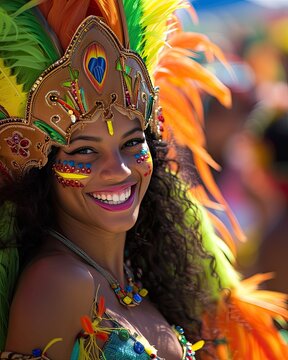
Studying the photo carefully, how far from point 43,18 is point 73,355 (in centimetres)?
89

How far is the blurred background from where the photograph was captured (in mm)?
5965

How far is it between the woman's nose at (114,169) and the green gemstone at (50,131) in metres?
0.13

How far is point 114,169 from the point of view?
2359 millimetres

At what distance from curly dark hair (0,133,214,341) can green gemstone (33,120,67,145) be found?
0.45 metres

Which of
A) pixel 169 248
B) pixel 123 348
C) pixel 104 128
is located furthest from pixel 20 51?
pixel 169 248

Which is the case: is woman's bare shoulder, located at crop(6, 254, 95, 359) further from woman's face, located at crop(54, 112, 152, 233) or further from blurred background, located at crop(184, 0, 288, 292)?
blurred background, located at crop(184, 0, 288, 292)

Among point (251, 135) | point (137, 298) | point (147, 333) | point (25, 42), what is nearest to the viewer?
point (25, 42)

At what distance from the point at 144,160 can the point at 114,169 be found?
0.50 feet

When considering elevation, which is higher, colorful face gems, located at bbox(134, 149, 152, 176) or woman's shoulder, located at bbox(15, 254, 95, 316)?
colorful face gems, located at bbox(134, 149, 152, 176)

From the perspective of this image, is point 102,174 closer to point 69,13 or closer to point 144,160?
point 144,160

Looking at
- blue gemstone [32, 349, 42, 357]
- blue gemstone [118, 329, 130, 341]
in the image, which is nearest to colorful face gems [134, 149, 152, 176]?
blue gemstone [118, 329, 130, 341]

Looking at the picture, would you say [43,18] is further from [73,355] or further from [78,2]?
[73,355]

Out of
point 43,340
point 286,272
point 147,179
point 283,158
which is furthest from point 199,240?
point 283,158

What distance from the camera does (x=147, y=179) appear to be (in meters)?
2.52
